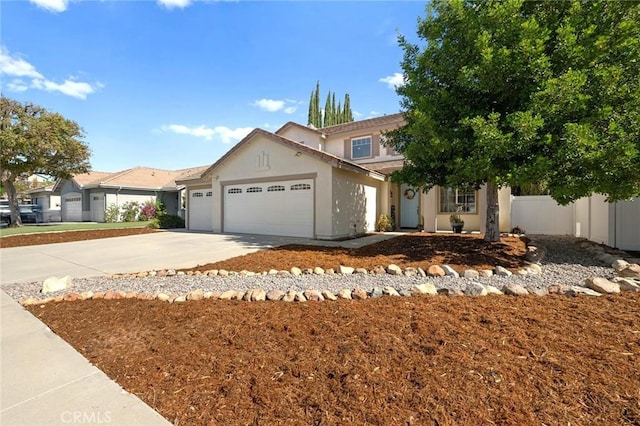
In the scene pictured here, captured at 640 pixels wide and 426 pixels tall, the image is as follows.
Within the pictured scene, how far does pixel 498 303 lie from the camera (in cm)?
389

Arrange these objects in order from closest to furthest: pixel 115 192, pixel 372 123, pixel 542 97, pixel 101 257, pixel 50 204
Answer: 1. pixel 542 97
2. pixel 101 257
3. pixel 372 123
4. pixel 115 192
5. pixel 50 204

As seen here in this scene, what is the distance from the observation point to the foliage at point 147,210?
2503 cm

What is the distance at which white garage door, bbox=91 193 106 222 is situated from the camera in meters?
25.1

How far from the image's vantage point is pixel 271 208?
1406cm

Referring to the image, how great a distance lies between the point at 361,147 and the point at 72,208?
2858 cm

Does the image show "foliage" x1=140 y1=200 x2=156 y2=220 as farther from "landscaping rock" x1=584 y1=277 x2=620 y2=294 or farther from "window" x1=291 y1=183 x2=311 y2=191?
"landscaping rock" x1=584 y1=277 x2=620 y2=294

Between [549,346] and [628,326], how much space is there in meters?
1.15

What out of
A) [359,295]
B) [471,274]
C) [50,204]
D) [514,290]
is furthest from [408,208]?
[50,204]

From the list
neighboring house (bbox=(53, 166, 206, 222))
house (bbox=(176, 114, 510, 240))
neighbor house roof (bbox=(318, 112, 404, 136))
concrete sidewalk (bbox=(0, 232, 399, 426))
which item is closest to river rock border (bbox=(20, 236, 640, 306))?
concrete sidewalk (bbox=(0, 232, 399, 426))

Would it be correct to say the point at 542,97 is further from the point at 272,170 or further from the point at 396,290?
the point at 272,170

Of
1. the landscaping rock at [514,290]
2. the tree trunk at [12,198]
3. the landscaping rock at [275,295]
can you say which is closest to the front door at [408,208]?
the landscaping rock at [514,290]

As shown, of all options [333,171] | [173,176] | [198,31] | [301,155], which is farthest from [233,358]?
[173,176]

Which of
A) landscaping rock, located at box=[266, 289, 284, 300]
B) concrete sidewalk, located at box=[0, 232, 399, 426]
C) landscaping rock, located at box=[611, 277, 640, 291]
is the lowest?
concrete sidewalk, located at box=[0, 232, 399, 426]

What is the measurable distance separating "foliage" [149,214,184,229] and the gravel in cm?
1363
